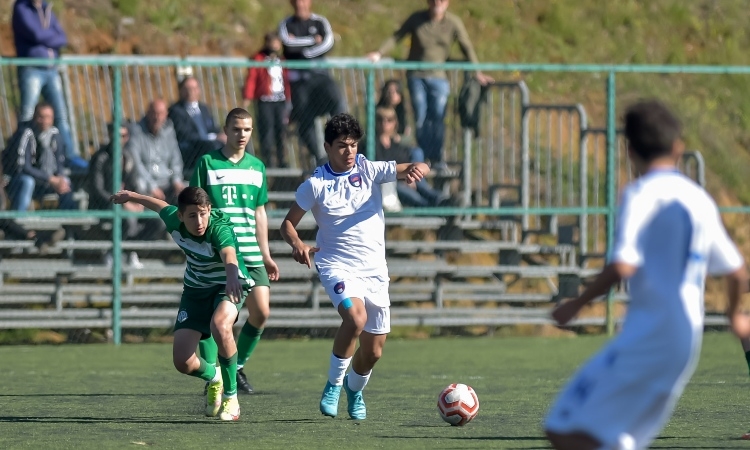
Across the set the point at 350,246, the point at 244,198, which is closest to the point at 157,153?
the point at 244,198

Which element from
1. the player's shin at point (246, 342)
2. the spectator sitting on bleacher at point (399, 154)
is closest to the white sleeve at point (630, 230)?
the player's shin at point (246, 342)

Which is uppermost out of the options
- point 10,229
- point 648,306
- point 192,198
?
point 192,198

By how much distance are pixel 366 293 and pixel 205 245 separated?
1.02 metres

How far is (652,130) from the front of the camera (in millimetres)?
4566

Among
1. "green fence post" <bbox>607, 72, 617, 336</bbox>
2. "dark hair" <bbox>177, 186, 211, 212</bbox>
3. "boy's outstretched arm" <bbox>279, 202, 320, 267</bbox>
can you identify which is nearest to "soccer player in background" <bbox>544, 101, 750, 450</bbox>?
"boy's outstretched arm" <bbox>279, 202, 320, 267</bbox>

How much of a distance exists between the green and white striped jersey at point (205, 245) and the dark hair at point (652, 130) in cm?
388

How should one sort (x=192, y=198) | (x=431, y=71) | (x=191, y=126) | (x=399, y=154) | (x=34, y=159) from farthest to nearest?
(x=431, y=71) → (x=399, y=154) → (x=191, y=126) → (x=34, y=159) → (x=192, y=198)

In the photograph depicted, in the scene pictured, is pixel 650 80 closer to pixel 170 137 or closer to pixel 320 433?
pixel 170 137

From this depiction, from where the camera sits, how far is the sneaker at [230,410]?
8.15 meters

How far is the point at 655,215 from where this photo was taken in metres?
4.50

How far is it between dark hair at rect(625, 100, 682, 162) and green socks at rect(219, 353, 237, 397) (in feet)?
13.6

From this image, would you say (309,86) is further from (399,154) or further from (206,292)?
(206,292)

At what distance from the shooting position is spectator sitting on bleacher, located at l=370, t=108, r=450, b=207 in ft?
47.6

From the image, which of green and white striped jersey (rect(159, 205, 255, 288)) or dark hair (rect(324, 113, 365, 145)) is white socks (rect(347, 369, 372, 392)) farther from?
dark hair (rect(324, 113, 365, 145))
